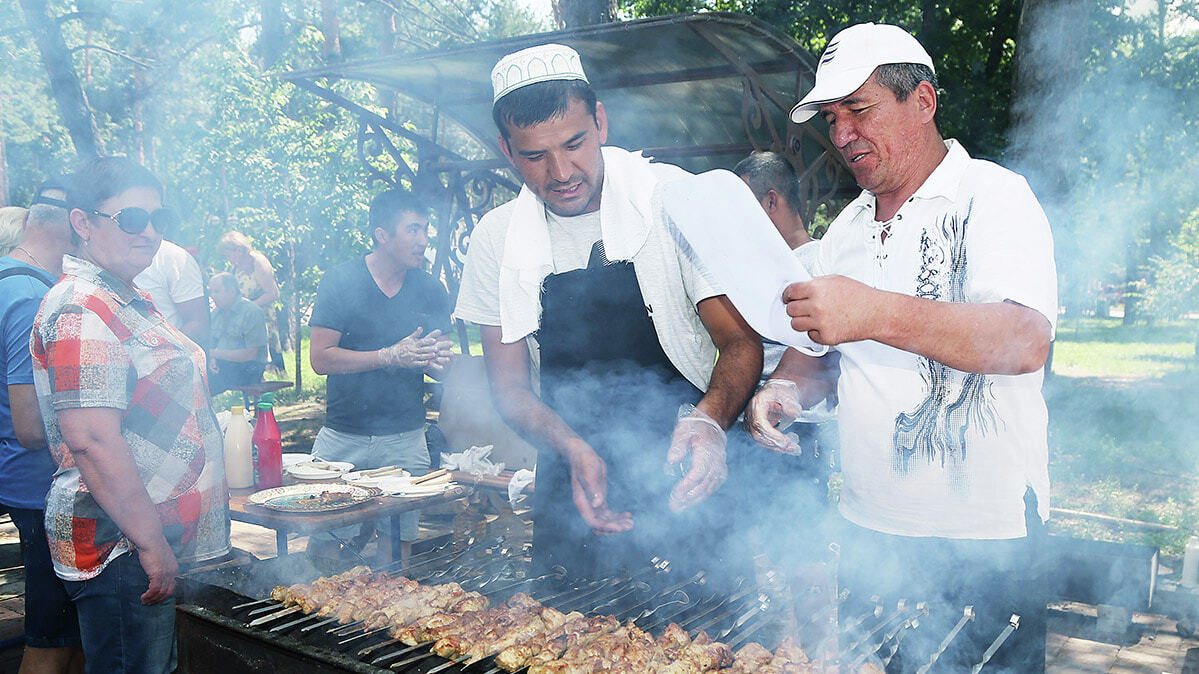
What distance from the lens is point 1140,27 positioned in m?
8.77

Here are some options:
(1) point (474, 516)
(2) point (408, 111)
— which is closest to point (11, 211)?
(1) point (474, 516)

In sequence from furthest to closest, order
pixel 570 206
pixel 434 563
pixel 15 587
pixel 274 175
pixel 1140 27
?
pixel 274 175 → pixel 1140 27 → pixel 15 587 → pixel 434 563 → pixel 570 206

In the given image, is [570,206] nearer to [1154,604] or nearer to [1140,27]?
[1154,604]

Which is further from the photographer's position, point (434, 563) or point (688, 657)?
point (434, 563)

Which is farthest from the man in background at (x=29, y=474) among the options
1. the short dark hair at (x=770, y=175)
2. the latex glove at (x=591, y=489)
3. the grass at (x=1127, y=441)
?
the grass at (x=1127, y=441)

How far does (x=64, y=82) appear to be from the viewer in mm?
10062

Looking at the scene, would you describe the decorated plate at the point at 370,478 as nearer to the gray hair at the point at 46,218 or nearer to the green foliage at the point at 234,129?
the gray hair at the point at 46,218

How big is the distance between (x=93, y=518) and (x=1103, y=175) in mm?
11061

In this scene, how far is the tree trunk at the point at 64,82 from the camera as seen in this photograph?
960 centimetres

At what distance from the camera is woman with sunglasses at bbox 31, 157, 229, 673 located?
2660mm

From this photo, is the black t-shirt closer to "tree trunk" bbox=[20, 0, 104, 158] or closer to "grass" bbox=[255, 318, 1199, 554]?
"grass" bbox=[255, 318, 1199, 554]

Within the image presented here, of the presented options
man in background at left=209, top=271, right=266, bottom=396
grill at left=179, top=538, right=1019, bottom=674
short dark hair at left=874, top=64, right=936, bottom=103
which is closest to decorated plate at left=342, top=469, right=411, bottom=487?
grill at left=179, top=538, right=1019, bottom=674

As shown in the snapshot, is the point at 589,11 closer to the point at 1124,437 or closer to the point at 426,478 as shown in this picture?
the point at 426,478

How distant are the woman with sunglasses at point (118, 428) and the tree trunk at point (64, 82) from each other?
827cm
